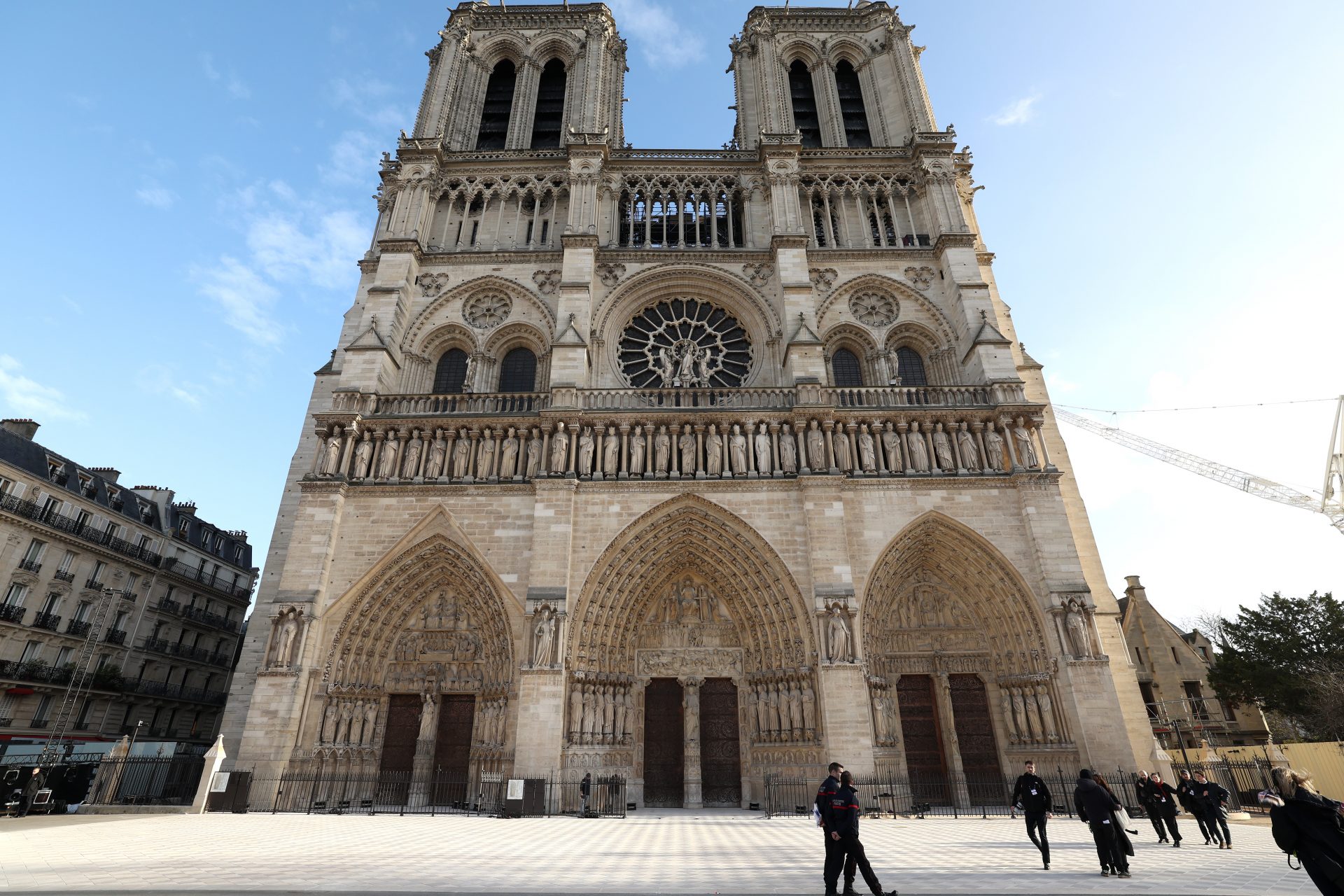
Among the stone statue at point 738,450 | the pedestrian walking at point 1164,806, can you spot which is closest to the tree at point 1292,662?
the pedestrian walking at point 1164,806

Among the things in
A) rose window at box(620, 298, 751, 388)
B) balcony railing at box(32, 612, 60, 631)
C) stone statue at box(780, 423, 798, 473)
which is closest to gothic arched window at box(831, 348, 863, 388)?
rose window at box(620, 298, 751, 388)

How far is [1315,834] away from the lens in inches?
148

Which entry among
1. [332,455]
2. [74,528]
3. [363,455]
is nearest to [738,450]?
[363,455]

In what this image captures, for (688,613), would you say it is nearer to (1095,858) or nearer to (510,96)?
(1095,858)

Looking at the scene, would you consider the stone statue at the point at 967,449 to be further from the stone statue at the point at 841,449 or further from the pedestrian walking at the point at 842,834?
the pedestrian walking at the point at 842,834

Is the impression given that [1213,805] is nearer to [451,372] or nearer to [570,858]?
[570,858]

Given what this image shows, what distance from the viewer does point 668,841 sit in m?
8.54

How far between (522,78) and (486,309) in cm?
1003

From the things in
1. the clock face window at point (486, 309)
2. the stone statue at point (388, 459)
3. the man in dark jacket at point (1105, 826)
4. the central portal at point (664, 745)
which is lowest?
the man in dark jacket at point (1105, 826)

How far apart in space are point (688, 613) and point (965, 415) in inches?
314

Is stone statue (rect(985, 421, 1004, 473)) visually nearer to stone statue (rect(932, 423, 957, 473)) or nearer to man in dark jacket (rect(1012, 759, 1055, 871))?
stone statue (rect(932, 423, 957, 473))

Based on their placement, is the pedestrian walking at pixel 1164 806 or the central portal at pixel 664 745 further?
the central portal at pixel 664 745

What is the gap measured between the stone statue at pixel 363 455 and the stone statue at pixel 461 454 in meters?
1.95

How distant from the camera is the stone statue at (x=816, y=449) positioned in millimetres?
14820
